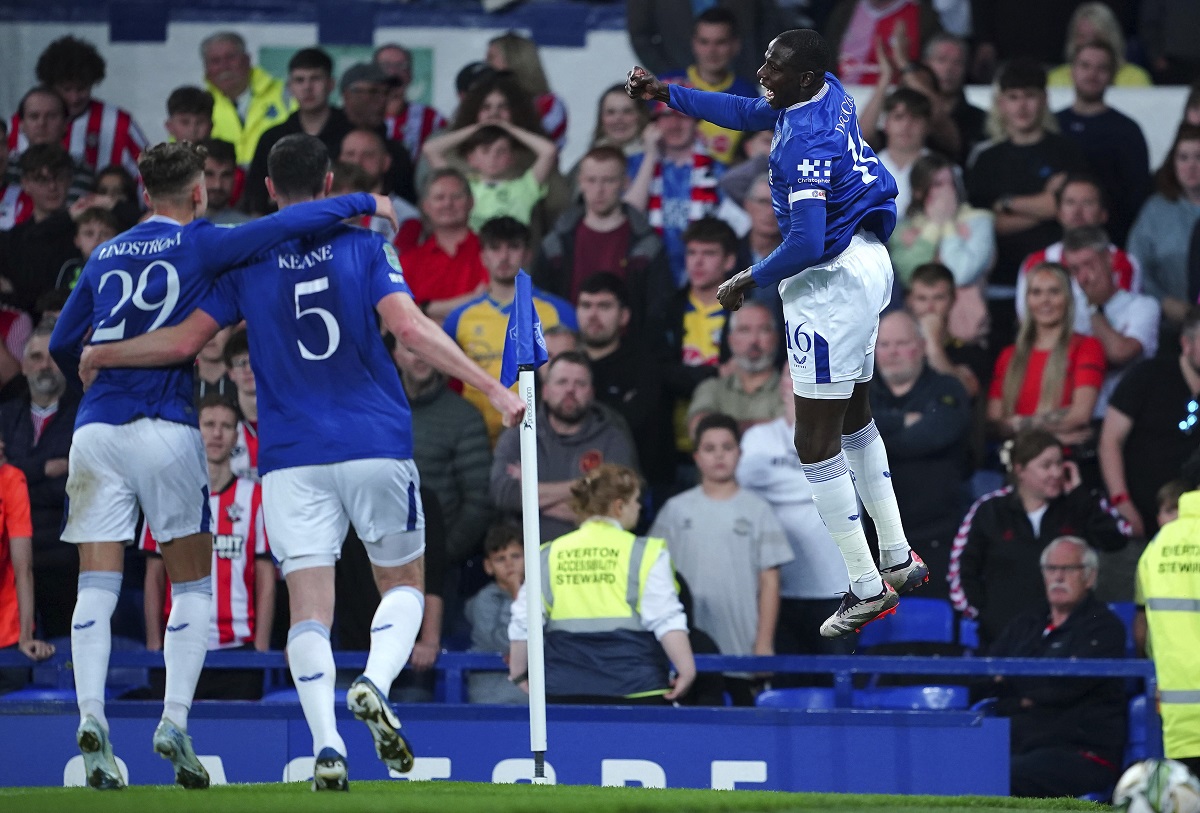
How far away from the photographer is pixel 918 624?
9.57 meters

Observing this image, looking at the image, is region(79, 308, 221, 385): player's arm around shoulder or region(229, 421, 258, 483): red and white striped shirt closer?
region(79, 308, 221, 385): player's arm around shoulder

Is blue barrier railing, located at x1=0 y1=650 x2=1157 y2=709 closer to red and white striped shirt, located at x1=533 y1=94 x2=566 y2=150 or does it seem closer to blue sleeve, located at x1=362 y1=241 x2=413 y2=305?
blue sleeve, located at x1=362 y1=241 x2=413 y2=305

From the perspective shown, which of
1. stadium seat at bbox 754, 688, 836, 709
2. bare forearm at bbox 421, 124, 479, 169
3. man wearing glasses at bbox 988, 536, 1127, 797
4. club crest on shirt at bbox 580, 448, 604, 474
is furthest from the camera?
bare forearm at bbox 421, 124, 479, 169

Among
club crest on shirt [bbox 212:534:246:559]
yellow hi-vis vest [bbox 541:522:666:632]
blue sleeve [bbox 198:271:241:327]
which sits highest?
blue sleeve [bbox 198:271:241:327]

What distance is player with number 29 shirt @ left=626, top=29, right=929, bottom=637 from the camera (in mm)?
6680

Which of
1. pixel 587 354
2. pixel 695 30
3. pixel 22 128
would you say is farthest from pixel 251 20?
pixel 587 354

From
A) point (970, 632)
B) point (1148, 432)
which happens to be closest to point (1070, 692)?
point (970, 632)

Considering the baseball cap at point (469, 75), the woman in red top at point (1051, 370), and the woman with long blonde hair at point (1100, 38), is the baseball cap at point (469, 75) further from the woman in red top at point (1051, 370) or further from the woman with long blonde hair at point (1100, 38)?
the woman in red top at point (1051, 370)

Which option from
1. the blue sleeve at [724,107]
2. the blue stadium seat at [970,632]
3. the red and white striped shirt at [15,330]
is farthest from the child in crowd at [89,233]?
the blue stadium seat at [970,632]

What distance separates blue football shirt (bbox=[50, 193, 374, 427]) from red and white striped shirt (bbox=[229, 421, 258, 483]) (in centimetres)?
274

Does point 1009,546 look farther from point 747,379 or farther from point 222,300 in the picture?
point 222,300

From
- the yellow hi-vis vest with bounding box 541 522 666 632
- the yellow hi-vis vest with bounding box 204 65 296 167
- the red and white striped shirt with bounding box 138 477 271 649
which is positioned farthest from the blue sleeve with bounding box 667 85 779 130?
the yellow hi-vis vest with bounding box 204 65 296 167

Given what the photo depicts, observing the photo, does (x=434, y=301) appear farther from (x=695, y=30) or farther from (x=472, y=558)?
(x=695, y=30)

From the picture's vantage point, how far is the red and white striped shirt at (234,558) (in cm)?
966
